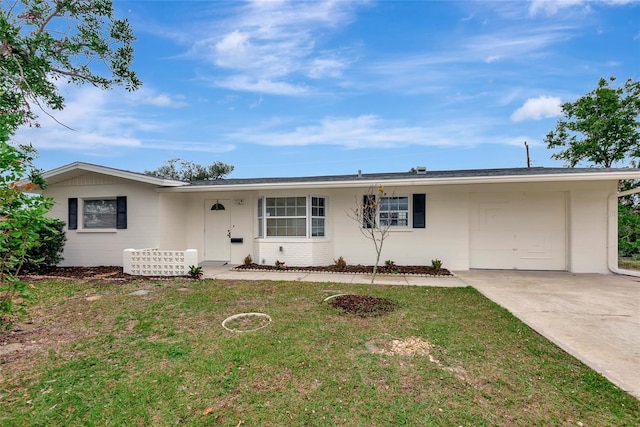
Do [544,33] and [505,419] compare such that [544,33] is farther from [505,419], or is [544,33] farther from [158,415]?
[158,415]

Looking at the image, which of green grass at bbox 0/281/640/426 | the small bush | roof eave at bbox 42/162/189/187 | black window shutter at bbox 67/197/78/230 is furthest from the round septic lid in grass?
black window shutter at bbox 67/197/78/230

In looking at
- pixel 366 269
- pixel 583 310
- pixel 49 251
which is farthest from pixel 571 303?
pixel 49 251

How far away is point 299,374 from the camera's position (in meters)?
2.91

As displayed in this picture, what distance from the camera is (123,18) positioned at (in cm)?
872

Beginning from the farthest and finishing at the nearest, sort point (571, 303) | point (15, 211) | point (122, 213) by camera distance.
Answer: point (122, 213) < point (571, 303) < point (15, 211)

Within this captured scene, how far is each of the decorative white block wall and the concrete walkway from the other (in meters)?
0.67

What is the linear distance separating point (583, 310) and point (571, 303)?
42 centimetres

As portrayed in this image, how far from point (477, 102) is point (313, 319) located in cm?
1110

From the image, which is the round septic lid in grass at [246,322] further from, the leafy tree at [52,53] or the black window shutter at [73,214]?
the black window shutter at [73,214]

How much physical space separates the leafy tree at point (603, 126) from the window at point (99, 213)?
890 inches

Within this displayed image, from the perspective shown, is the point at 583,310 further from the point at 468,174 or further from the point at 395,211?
the point at 395,211

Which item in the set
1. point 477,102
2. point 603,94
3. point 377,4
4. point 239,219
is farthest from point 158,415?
point 603,94

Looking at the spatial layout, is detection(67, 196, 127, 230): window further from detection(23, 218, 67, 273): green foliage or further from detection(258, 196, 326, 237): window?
detection(258, 196, 326, 237): window

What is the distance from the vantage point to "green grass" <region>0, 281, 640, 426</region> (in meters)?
2.32
